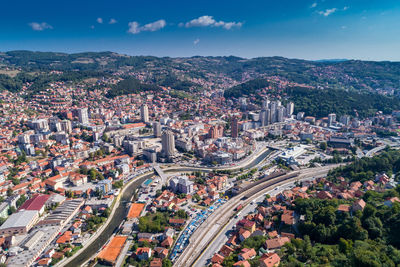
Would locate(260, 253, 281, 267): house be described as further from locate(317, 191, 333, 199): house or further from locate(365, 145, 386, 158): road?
locate(365, 145, 386, 158): road

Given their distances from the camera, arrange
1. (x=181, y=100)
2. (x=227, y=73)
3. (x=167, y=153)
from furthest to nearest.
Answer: (x=227, y=73)
(x=181, y=100)
(x=167, y=153)

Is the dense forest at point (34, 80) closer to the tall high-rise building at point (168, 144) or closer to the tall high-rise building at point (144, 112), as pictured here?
the tall high-rise building at point (144, 112)

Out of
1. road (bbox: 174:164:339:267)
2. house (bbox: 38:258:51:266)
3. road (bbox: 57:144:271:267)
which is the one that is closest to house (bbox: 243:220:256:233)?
road (bbox: 174:164:339:267)

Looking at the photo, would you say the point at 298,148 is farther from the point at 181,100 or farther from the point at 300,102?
the point at 181,100

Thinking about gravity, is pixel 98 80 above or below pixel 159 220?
above

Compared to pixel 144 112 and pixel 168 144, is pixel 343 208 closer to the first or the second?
pixel 168 144

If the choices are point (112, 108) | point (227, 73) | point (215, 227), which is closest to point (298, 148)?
point (215, 227)
